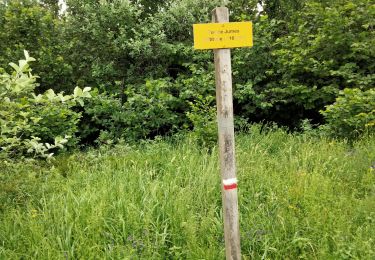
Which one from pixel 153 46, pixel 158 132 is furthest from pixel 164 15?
pixel 158 132

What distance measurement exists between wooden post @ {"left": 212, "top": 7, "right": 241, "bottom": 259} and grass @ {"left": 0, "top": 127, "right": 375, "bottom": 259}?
0.96 feet

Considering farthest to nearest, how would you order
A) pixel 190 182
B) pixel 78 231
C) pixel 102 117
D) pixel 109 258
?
1. pixel 102 117
2. pixel 190 182
3. pixel 78 231
4. pixel 109 258

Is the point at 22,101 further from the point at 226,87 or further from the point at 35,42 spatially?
the point at 35,42

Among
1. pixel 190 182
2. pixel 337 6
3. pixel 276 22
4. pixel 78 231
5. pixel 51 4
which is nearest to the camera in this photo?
pixel 78 231

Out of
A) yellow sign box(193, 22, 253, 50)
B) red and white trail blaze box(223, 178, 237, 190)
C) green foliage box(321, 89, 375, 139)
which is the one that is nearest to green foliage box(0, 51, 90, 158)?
yellow sign box(193, 22, 253, 50)

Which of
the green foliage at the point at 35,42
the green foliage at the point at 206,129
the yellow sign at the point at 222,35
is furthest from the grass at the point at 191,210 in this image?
the green foliage at the point at 35,42

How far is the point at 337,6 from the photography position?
21.8 feet

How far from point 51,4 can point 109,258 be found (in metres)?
14.5

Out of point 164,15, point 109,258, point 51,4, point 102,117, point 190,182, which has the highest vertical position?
point 51,4

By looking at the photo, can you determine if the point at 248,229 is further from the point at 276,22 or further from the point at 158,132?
the point at 276,22

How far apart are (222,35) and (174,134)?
4368 mm

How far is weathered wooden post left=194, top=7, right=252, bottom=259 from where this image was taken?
268cm

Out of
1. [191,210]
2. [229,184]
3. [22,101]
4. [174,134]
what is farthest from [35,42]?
[229,184]

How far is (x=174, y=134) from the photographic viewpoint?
6961 millimetres
